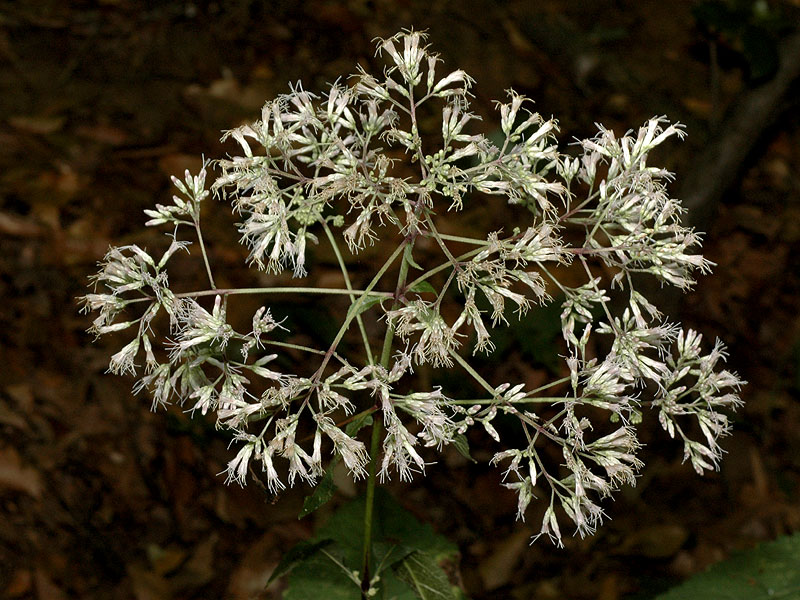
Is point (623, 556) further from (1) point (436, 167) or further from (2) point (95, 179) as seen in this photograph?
(2) point (95, 179)

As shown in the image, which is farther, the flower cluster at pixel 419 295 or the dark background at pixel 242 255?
the dark background at pixel 242 255

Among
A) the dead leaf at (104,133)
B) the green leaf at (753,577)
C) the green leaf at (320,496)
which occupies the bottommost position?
the green leaf at (753,577)

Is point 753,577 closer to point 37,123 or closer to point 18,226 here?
point 18,226

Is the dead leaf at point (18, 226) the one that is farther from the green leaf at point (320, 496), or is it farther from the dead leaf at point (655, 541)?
the dead leaf at point (655, 541)

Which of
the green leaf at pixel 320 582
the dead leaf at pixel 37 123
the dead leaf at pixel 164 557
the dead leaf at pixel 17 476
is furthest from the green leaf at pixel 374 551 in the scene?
the dead leaf at pixel 37 123

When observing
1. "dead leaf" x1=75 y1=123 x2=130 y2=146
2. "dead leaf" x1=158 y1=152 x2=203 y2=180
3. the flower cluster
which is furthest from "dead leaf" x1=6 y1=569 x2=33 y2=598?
"dead leaf" x1=75 y1=123 x2=130 y2=146
